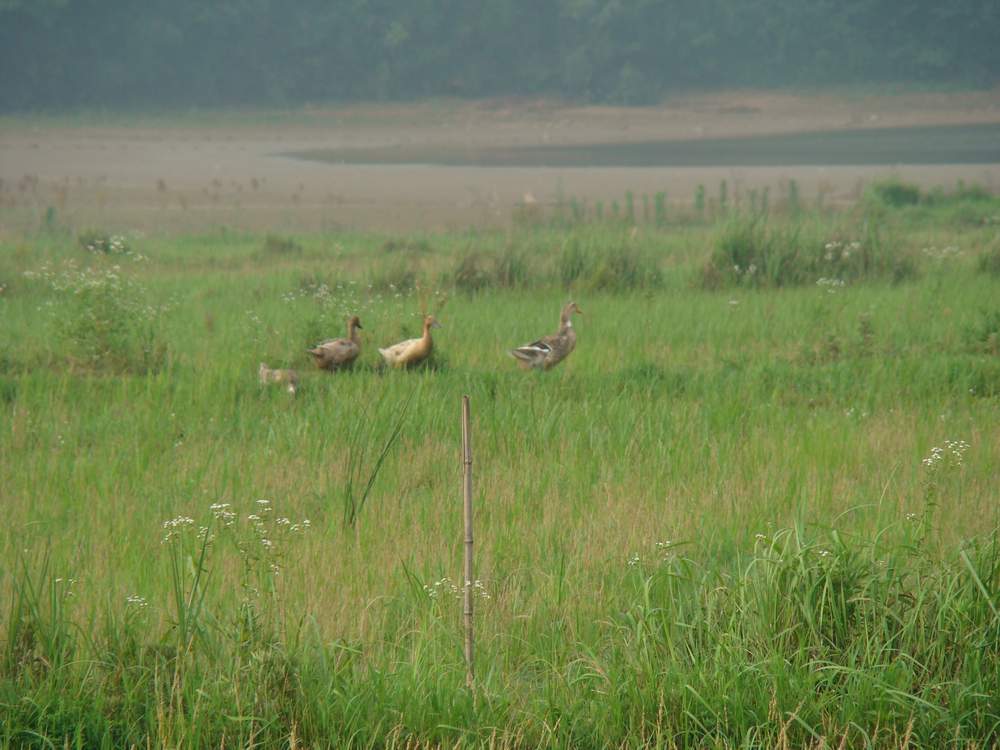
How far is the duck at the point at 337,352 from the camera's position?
935 centimetres

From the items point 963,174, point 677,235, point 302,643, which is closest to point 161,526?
point 302,643

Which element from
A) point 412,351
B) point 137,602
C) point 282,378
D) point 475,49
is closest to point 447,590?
point 137,602

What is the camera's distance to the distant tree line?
53.9 meters

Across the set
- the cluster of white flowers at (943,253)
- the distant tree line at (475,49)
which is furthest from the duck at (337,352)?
the distant tree line at (475,49)

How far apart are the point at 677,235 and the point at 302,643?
15.5 metres

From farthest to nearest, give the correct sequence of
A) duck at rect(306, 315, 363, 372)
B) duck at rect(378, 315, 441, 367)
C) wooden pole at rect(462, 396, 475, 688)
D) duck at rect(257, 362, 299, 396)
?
duck at rect(306, 315, 363, 372), duck at rect(378, 315, 441, 367), duck at rect(257, 362, 299, 396), wooden pole at rect(462, 396, 475, 688)

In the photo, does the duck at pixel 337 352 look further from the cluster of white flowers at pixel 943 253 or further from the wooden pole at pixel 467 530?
the cluster of white flowers at pixel 943 253

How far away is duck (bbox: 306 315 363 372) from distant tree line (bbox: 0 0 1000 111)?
47.4 m

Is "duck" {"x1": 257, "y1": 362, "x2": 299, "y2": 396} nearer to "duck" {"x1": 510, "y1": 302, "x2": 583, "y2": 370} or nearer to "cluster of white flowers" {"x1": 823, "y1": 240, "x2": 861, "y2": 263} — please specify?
"duck" {"x1": 510, "y1": 302, "x2": 583, "y2": 370}

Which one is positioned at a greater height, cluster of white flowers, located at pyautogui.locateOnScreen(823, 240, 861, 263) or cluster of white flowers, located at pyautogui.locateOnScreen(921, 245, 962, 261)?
cluster of white flowers, located at pyautogui.locateOnScreen(823, 240, 861, 263)

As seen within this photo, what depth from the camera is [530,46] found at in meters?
60.1

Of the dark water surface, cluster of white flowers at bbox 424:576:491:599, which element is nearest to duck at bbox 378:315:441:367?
cluster of white flowers at bbox 424:576:491:599

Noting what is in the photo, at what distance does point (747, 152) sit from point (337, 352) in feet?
110

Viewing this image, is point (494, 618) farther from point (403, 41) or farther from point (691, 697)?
point (403, 41)
